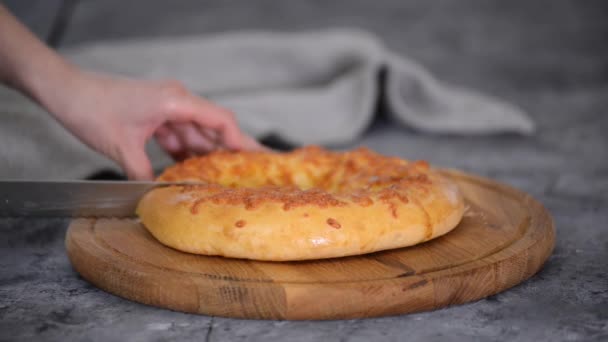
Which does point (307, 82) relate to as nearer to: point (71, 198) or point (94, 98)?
point (94, 98)

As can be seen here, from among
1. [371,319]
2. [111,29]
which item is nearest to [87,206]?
[371,319]

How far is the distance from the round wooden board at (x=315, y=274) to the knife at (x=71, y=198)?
53 mm

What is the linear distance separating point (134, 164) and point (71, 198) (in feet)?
0.74

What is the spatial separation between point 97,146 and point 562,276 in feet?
4.18

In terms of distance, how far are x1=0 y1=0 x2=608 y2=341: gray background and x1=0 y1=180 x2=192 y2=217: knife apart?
13 centimetres

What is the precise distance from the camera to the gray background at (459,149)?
156 centimetres

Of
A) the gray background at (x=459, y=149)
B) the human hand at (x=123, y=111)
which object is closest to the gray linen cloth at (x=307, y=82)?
the gray background at (x=459, y=149)

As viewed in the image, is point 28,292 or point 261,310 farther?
point 28,292

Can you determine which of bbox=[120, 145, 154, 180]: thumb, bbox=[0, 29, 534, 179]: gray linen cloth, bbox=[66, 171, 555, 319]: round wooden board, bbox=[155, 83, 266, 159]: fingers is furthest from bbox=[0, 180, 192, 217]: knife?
bbox=[0, 29, 534, 179]: gray linen cloth

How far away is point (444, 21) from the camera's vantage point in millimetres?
4438

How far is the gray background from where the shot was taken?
1.56 meters

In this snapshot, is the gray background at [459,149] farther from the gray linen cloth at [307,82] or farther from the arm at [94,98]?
the arm at [94,98]

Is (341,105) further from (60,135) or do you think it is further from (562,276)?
(562,276)

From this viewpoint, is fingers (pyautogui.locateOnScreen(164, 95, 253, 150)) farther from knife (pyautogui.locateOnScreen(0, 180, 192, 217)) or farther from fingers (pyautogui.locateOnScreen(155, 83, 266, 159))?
knife (pyautogui.locateOnScreen(0, 180, 192, 217))
